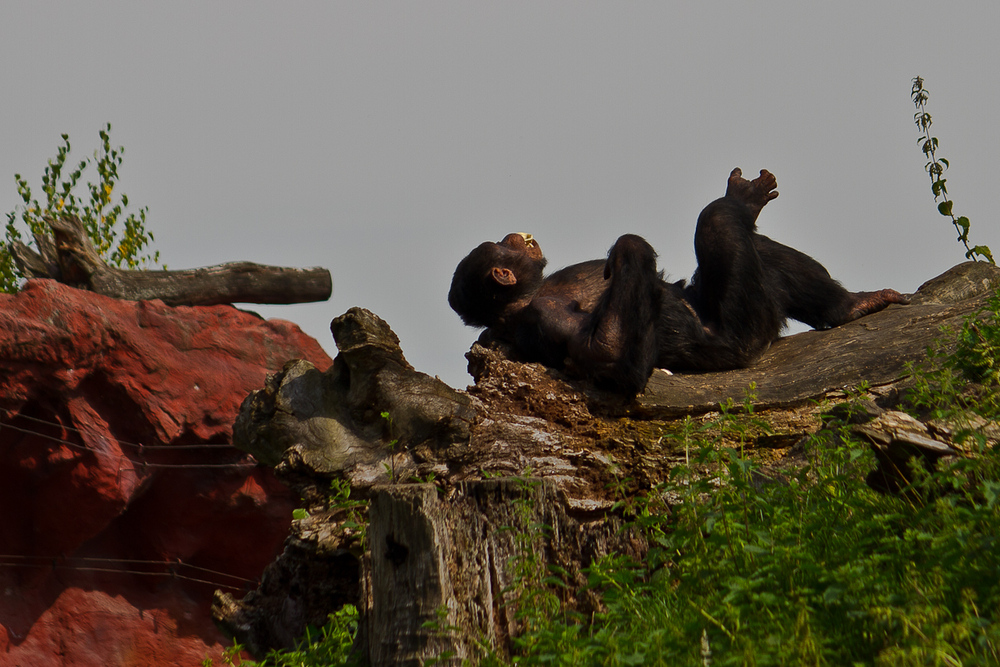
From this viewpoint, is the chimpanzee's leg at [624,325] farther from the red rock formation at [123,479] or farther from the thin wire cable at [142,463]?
the thin wire cable at [142,463]

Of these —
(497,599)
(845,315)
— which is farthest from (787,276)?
(497,599)

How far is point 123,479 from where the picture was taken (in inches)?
283

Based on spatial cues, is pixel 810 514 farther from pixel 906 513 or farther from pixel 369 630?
pixel 369 630

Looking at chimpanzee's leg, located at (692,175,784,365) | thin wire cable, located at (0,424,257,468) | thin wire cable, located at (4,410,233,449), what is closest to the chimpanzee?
chimpanzee's leg, located at (692,175,784,365)

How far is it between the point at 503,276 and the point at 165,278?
391 cm

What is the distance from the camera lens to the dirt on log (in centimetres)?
262

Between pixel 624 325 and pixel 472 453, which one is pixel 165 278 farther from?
pixel 472 453

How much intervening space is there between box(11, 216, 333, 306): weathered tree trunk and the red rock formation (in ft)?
0.59

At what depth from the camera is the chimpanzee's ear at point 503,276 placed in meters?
5.40

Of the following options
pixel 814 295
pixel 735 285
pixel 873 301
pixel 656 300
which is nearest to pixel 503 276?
pixel 656 300

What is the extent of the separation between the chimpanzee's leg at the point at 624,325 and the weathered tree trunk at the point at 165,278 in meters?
3.96

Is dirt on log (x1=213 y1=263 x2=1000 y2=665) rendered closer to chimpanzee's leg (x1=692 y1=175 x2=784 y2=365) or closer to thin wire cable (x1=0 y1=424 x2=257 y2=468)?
chimpanzee's leg (x1=692 y1=175 x2=784 y2=365)

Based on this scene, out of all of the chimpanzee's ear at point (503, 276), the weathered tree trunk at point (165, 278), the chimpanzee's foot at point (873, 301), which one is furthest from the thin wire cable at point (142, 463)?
the chimpanzee's foot at point (873, 301)

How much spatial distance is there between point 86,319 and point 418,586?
5310 mm
